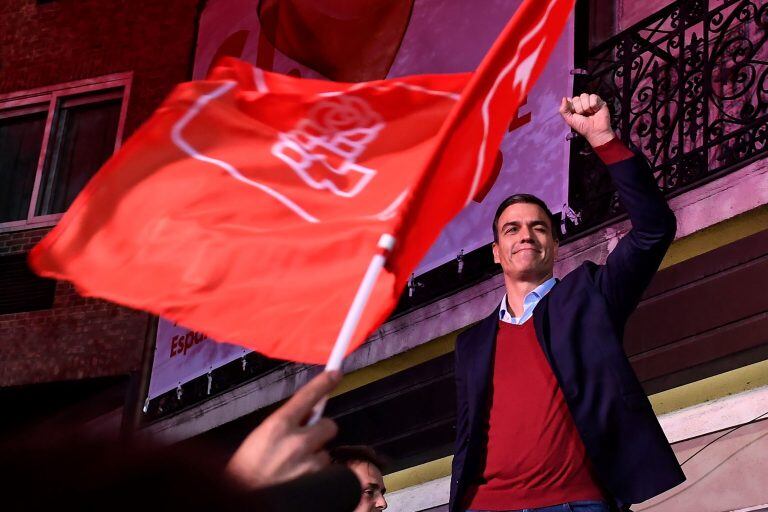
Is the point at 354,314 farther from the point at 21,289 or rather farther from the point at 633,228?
the point at 21,289

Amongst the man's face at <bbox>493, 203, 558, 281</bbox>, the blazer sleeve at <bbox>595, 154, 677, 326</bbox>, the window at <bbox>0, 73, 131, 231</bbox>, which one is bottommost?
the blazer sleeve at <bbox>595, 154, 677, 326</bbox>

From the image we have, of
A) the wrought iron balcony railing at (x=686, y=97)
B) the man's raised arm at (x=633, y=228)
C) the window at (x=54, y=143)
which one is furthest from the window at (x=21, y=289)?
the man's raised arm at (x=633, y=228)

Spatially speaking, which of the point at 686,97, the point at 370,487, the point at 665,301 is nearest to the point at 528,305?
the point at 370,487

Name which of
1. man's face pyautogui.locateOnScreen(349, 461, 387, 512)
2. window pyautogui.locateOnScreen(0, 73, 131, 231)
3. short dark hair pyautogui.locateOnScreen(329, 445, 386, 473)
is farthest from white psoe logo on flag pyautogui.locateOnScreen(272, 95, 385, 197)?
window pyautogui.locateOnScreen(0, 73, 131, 231)

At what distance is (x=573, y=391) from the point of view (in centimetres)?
384

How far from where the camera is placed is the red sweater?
379cm

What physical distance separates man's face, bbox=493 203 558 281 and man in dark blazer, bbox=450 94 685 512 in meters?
0.08

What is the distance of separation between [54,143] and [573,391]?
12.5 m

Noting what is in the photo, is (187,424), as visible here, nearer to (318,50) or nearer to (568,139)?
(318,50)

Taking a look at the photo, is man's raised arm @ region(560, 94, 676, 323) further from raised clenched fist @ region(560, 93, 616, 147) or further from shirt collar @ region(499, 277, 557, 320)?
shirt collar @ region(499, 277, 557, 320)

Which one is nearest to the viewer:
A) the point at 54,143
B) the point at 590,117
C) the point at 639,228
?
the point at 639,228

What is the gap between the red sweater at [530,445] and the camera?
149 inches

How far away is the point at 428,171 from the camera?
3609 millimetres

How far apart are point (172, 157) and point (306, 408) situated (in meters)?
2.55
